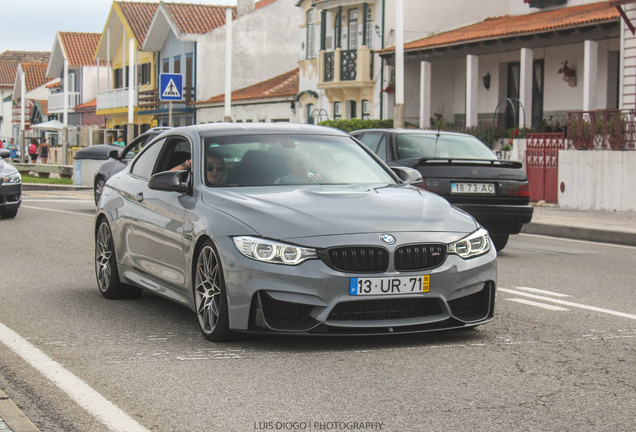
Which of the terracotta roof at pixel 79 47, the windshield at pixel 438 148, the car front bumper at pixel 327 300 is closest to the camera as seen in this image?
the car front bumper at pixel 327 300

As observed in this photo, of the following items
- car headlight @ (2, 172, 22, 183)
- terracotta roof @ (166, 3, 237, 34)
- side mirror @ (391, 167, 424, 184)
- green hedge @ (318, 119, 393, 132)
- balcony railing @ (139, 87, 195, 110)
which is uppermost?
terracotta roof @ (166, 3, 237, 34)

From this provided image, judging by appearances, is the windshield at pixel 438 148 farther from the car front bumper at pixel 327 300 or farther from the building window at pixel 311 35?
the building window at pixel 311 35

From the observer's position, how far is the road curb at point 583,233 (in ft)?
52.1

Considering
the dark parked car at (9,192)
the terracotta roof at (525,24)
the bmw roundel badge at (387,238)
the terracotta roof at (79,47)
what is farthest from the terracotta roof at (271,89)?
the bmw roundel badge at (387,238)

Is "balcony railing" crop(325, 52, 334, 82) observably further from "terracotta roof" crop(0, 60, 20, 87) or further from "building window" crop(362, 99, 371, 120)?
"terracotta roof" crop(0, 60, 20, 87)

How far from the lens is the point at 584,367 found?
5.88 m

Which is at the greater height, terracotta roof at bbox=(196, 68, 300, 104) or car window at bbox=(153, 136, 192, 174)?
terracotta roof at bbox=(196, 68, 300, 104)

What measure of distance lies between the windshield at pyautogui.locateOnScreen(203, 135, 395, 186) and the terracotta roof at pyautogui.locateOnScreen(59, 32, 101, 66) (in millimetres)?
69305

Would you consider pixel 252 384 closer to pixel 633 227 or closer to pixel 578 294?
pixel 578 294

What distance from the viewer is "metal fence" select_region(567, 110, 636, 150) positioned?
70.9 ft

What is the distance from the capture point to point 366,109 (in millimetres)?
39375

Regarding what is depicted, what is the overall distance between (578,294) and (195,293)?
13.3 feet

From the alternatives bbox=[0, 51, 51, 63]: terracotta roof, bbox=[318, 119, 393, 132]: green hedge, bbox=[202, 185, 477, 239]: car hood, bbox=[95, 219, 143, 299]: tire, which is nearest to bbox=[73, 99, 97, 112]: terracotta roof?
bbox=[318, 119, 393, 132]: green hedge

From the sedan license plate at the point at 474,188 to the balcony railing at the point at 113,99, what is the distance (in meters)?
50.4
